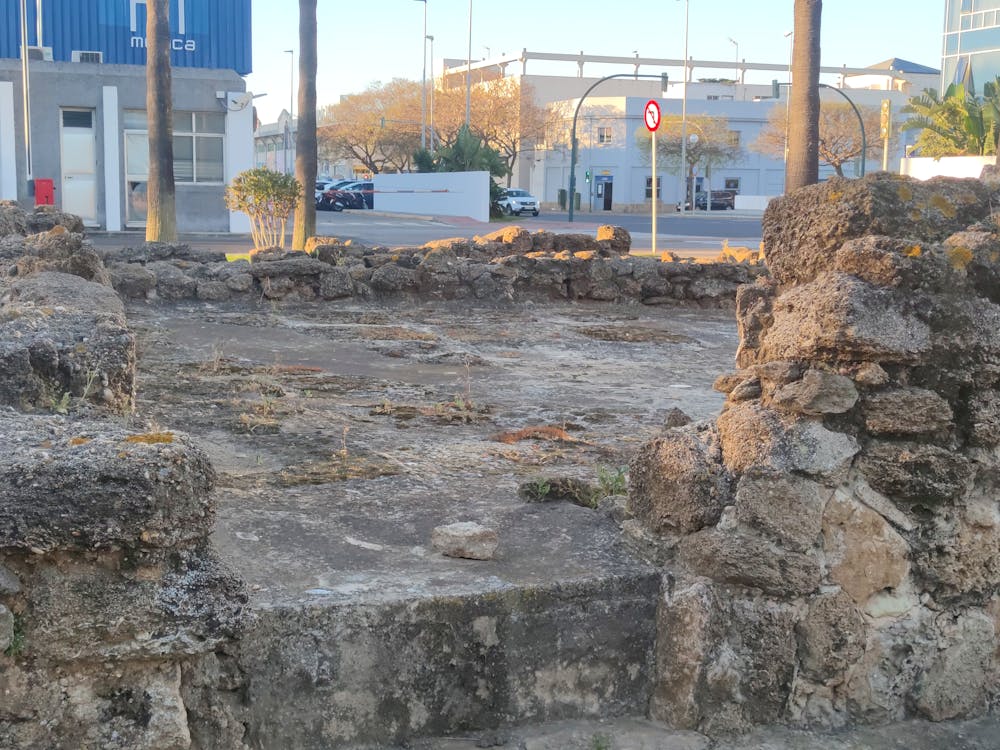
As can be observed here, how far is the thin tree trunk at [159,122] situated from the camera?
1975cm

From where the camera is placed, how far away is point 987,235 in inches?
134

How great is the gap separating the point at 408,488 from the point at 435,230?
1118 inches

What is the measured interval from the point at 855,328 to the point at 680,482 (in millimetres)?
629

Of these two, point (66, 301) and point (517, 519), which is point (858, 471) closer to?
point (517, 519)

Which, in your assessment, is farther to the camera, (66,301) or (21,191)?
(21,191)

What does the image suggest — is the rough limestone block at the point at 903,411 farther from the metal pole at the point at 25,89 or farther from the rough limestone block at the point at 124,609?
the metal pole at the point at 25,89

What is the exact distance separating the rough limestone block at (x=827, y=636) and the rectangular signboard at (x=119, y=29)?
90.0 feet

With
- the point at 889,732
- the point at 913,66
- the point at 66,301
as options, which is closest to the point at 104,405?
the point at 66,301

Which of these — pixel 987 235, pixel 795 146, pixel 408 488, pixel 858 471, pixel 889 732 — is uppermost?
pixel 795 146

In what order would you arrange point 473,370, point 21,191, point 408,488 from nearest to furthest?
point 408,488 < point 473,370 < point 21,191

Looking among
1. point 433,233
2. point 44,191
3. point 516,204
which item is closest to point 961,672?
point 44,191

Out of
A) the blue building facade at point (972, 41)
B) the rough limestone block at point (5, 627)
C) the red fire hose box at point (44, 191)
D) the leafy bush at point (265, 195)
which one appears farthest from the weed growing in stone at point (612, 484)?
the blue building facade at point (972, 41)

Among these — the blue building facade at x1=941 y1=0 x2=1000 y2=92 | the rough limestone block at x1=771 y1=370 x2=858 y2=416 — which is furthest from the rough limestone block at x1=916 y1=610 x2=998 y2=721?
the blue building facade at x1=941 y1=0 x2=1000 y2=92

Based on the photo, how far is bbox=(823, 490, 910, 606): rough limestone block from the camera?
10.4ft
